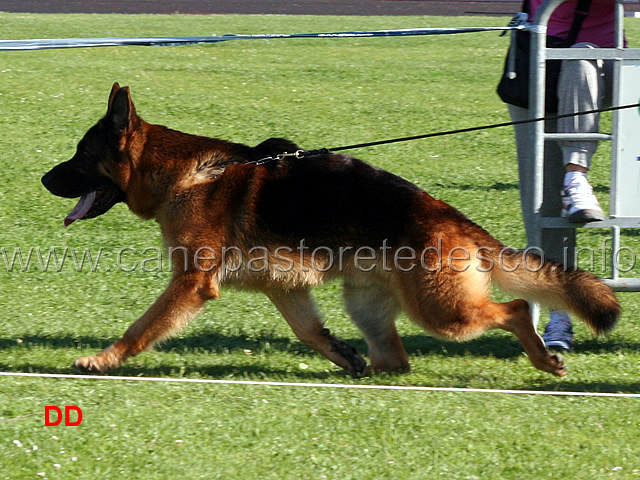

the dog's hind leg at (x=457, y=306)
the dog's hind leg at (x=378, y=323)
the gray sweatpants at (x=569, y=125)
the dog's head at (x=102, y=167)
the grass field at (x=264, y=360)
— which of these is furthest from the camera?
the dog's hind leg at (x=378, y=323)

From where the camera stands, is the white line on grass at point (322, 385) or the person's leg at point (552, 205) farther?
the person's leg at point (552, 205)

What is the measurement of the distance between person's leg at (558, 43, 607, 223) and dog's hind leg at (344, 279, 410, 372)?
3.65 feet

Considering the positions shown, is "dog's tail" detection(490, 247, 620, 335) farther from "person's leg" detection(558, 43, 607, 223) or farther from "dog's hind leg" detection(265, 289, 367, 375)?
"dog's hind leg" detection(265, 289, 367, 375)

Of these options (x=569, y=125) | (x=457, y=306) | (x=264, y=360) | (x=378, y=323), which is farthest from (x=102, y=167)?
(x=569, y=125)

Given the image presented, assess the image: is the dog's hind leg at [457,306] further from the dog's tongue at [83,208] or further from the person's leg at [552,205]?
the dog's tongue at [83,208]

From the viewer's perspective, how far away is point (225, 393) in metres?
4.50

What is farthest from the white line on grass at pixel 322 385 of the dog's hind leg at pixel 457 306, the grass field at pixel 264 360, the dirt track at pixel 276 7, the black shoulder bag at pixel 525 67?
the dirt track at pixel 276 7

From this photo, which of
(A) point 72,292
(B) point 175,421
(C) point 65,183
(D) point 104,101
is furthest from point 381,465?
(D) point 104,101

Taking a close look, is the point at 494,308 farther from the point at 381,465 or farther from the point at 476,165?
the point at 476,165

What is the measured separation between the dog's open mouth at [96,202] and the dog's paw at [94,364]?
76 centimetres

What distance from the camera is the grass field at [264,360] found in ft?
12.4

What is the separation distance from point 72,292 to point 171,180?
1986 mm

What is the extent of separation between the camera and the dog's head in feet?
15.7

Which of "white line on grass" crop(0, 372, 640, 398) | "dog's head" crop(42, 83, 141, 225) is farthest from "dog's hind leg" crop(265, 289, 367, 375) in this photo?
"dog's head" crop(42, 83, 141, 225)
